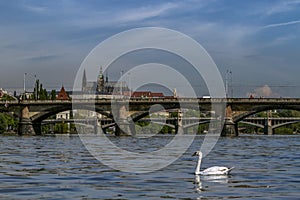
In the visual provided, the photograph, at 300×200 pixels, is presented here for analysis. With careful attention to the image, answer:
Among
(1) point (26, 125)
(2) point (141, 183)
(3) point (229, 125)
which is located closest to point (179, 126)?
(3) point (229, 125)

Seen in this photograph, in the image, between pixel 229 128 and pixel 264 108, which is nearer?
pixel 264 108

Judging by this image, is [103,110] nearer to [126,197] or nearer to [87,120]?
[87,120]

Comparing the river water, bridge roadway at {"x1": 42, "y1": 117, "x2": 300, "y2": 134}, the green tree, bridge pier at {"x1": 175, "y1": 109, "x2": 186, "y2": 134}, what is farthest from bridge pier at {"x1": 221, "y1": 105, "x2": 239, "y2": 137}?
the river water

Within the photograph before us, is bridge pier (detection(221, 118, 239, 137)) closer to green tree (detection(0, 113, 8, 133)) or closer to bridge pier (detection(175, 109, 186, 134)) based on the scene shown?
bridge pier (detection(175, 109, 186, 134))

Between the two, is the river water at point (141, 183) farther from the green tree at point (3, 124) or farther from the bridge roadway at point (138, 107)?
the green tree at point (3, 124)

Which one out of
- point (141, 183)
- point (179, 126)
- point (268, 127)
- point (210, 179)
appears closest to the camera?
point (141, 183)

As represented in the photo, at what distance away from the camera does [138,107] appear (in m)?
124

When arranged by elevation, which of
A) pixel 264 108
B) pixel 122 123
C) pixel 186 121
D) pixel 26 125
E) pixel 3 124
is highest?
pixel 264 108

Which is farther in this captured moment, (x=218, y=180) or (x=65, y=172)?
(x=65, y=172)

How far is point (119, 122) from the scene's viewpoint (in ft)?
408

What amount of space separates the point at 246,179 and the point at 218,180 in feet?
4.03

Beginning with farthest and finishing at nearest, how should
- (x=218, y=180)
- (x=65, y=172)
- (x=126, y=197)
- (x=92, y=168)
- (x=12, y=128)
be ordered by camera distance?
(x=12, y=128) → (x=92, y=168) → (x=65, y=172) → (x=218, y=180) → (x=126, y=197)

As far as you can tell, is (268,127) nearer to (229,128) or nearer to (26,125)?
(229,128)

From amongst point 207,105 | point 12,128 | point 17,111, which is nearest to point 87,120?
point 12,128
